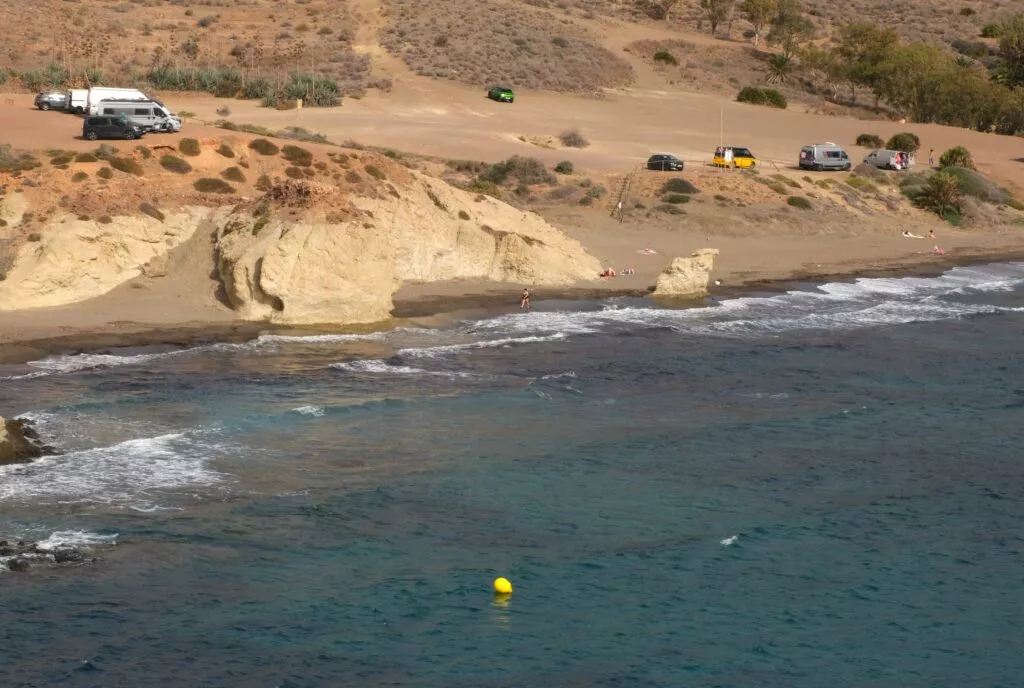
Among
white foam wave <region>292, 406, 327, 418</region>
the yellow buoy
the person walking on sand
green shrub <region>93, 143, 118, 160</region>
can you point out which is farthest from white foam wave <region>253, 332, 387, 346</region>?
A: the yellow buoy

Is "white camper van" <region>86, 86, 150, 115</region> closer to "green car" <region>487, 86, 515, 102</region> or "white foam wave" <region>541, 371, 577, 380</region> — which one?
"green car" <region>487, 86, 515, 102</region>

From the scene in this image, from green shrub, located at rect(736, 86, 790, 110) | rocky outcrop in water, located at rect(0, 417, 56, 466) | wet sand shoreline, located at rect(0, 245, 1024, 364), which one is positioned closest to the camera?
rocky outcrop in water, located at rect(0, 417, 56, 466)

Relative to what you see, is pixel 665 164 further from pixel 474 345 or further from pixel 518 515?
pixel 518 515

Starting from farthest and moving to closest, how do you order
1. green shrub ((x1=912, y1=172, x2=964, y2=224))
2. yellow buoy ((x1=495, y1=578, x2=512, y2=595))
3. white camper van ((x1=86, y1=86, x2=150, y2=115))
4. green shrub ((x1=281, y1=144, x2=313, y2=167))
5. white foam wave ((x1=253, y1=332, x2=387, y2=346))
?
green shrub ((x1=912, y1=172, x2=964, y2=224)) → white camper van ((x1=86, y1=86, x2=150, y2=115)) → green shrub ((x1=281, y1=144, x2=313, y2=167)) → white foam wave ((x1=253, y1=332, x2=387, y2=346)) → yellow buoy ((x1=495, y1=578, x2=512, y2=595))

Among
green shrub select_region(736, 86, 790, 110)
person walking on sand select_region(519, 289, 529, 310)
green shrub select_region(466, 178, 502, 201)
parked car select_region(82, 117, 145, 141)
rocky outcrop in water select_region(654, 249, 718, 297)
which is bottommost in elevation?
person walking on sand select_region(519, 289, 529, 310)

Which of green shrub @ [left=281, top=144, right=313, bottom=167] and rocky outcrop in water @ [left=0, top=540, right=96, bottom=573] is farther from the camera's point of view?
green shrub @ [left=281, top=144, right=313, bottom=167]

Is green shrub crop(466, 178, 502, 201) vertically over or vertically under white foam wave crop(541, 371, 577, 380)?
over

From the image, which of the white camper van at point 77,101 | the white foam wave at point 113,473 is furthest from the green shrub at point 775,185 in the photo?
the white foam wave at point 113,473

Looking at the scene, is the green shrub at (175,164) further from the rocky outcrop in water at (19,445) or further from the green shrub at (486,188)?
the rocky outcrop in water at (19,445)
